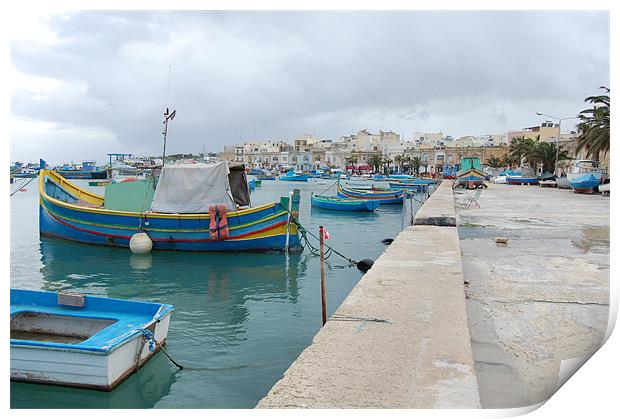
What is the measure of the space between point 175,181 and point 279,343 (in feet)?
31.6

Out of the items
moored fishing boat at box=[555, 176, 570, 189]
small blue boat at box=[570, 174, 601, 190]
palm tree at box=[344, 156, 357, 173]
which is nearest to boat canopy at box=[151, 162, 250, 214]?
small blue boat at box=[570, 174, 601, 190]

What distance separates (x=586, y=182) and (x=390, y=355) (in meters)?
35.2

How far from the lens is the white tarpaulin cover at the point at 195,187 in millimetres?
16453

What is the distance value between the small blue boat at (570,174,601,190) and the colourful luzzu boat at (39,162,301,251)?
85.6 ft

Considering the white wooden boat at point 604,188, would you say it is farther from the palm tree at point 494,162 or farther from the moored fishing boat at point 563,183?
the palm tree at point 494,162

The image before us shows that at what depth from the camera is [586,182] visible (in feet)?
113

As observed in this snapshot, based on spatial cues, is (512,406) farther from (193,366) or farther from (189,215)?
(189,215)

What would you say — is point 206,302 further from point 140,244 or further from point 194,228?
point 140,244

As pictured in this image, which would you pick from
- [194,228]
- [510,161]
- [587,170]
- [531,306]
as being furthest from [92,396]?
[510,161]

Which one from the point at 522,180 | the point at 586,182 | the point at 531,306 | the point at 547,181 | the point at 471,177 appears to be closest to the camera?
the point at 531,306

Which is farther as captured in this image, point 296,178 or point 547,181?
point 296,178

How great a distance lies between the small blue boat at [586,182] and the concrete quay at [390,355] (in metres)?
31.9
